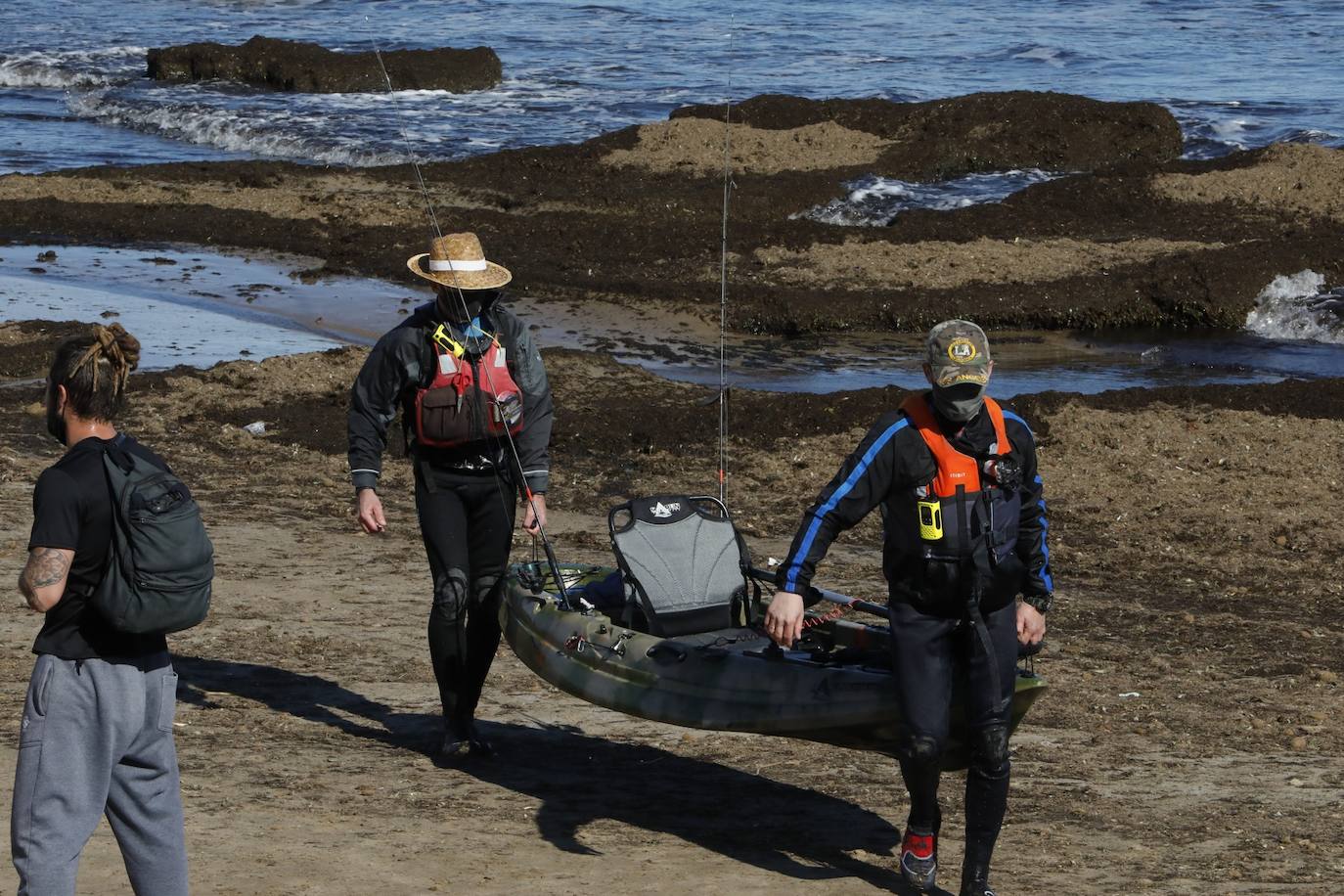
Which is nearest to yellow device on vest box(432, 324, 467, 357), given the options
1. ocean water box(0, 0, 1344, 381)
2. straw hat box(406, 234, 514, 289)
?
straw hat box(406, 234, 514, 289)

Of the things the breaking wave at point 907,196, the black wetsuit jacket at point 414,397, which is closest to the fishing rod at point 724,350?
the black wetsuit jacket at point 414,397

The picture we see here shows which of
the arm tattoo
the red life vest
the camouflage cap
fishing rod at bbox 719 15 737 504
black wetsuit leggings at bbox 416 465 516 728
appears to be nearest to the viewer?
the arm tattoo

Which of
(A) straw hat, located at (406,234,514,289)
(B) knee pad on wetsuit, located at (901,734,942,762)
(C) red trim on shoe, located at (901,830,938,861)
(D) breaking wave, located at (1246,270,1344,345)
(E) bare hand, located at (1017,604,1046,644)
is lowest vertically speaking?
(D) breaking wave, located at (1246,270,1344,345)

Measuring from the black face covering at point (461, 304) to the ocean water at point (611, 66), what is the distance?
18.0 m

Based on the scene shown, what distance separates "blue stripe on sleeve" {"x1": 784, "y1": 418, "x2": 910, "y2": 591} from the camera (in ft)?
17.3

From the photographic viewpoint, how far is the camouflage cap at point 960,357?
5.15 meters

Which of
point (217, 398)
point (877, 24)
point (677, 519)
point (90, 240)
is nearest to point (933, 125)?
point (90, 240)

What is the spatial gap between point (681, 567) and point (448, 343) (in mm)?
1268

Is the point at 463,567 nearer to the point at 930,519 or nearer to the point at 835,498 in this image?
the point at 835,498

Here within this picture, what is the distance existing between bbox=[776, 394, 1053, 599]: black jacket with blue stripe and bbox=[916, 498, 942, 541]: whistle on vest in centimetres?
5

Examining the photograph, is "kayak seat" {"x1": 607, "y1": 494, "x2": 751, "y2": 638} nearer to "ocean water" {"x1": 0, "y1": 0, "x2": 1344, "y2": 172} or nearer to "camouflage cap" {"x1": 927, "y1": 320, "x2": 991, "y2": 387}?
"camouflage cap" {"x1": 927, "y1": 320, "x2": 991, "y2": 387}

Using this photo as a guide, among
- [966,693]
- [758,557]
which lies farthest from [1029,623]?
[758,557]

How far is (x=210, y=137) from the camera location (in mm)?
35031

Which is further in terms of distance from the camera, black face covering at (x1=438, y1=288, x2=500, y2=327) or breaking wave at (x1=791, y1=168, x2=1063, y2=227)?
breaking wave at (x1=791, y1=168, x2=1063, y2=227)
